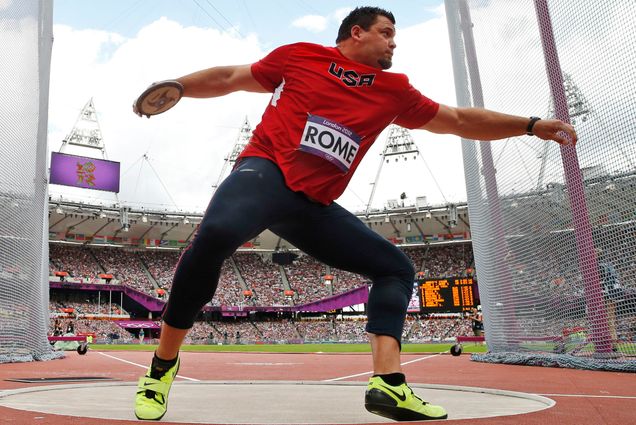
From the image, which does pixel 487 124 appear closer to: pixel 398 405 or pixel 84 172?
pixel 398 405

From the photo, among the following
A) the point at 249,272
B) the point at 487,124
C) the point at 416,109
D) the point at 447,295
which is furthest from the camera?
the point at 249,272

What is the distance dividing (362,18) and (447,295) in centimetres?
1897

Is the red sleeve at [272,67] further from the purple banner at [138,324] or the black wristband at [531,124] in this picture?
the purple banner at [138,324]

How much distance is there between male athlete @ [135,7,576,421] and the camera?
7.34 feet

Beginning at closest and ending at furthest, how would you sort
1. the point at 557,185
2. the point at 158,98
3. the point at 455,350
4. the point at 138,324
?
the point at 158,98, the point at 557,185, the point at 455,350, the point at 138,324

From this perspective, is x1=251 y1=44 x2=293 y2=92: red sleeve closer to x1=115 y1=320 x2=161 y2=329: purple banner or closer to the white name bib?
the white name bib

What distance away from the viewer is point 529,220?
25.8ft

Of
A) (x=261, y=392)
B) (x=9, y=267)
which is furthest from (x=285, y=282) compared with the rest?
(x=261, y=392)

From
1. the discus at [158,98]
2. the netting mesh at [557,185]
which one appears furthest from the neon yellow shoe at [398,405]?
the netting mesh at [557,185]

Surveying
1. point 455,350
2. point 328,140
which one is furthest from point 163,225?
point 328,140

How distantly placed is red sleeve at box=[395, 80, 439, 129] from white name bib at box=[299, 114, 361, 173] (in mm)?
407

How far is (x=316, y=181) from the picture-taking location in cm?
233

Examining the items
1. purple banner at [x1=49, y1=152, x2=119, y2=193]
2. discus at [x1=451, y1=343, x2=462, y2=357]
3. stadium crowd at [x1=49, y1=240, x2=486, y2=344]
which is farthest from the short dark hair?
purple banner at [x1=49, y1=152, x2=119, y2=193]

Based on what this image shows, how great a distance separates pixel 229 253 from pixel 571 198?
607 centimetres
